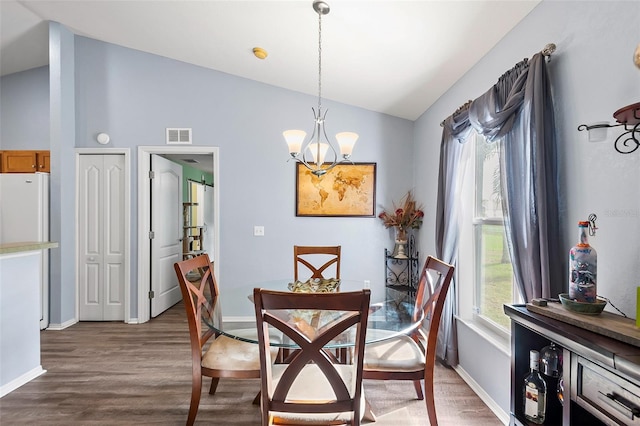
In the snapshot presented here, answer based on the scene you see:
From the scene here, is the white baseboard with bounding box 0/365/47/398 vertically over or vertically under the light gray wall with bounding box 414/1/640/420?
under

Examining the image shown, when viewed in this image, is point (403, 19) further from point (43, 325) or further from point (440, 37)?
point (43, 325)

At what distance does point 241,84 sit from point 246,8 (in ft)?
4.61

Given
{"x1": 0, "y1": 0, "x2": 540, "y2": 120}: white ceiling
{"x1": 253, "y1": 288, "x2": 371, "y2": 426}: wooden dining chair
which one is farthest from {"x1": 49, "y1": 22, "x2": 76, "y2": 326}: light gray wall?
{"x1": 253, "y1": 288, "x2": 371, "y2": 426}: wooden dining chair

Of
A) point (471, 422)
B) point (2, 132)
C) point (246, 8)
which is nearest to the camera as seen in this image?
point (471, 422)

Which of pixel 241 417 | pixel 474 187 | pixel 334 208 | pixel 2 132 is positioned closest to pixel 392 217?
pixel 334 208

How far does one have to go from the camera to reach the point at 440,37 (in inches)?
85.6

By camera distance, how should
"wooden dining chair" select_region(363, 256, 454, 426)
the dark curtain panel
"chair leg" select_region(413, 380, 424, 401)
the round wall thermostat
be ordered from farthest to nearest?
the round wall thermostat < "chair leg" select_region(413, 380, 424, 401) < "wooden dining chair" select_region(363, 256, 454, 426) < the dark curtain panel

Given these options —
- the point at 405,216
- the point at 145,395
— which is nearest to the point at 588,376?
the point at 145,395

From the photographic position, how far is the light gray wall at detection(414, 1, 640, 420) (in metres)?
1.18

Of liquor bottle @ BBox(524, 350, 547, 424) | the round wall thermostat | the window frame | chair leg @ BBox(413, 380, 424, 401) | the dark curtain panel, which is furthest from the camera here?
the round wall thermostat

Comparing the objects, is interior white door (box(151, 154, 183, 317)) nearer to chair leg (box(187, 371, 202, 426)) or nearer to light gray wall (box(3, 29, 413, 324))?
light gray wall (box(3, 29, 413, 324))

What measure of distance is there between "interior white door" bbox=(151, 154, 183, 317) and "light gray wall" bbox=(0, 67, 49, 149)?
64.1 inches

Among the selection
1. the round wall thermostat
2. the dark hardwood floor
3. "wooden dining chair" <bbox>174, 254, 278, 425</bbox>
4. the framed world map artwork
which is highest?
the round wall thermostat

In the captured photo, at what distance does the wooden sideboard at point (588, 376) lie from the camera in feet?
2.81
